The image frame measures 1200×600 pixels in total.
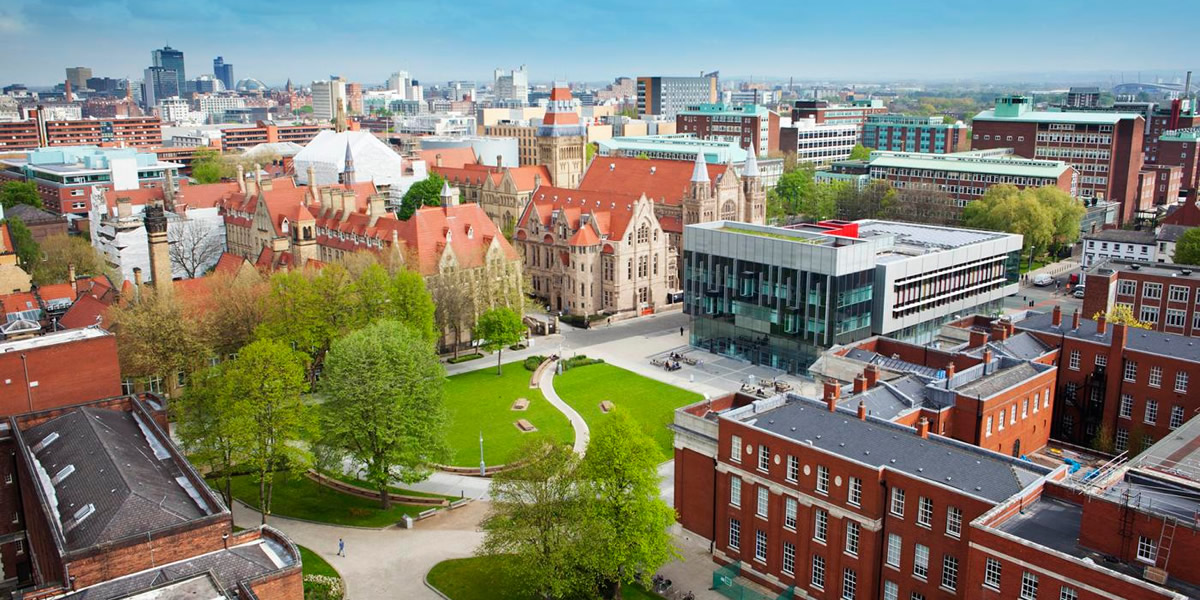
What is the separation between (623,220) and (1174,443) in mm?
65531

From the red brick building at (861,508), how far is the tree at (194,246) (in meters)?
83.8

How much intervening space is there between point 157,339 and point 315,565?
2518 centimetres

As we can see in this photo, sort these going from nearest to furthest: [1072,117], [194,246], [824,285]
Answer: [824,285], [194,246], [1072,117]

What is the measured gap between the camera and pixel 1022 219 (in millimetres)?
119312

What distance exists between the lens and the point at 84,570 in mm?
34688

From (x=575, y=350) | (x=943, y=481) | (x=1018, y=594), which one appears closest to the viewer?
(x=1018, y=594)

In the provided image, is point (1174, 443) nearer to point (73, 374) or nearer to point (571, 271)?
point (73, 374)

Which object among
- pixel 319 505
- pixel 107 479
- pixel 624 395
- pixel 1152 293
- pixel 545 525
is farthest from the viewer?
pixel 1152 293

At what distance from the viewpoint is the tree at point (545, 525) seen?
41625mm

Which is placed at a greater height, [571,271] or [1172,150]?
[1172,150]

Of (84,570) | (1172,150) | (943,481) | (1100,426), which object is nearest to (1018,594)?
(943,481)

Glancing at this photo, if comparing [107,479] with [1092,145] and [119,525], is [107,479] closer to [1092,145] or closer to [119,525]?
[119,525]

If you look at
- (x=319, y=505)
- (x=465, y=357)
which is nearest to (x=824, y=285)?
(x=465, y=357)

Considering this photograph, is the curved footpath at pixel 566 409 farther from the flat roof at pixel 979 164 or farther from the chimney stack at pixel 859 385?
the flat roof at pixel 979 164
